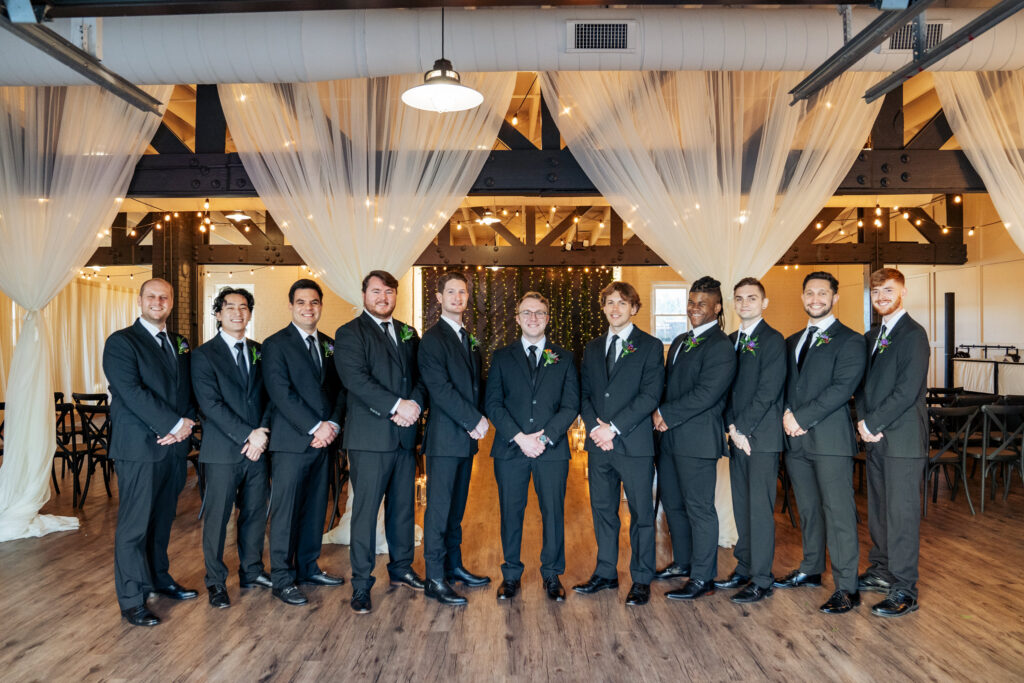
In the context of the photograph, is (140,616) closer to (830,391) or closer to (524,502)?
(524,502)

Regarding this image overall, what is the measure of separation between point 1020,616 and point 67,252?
6.36 metres

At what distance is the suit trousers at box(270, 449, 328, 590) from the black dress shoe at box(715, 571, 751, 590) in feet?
7.44

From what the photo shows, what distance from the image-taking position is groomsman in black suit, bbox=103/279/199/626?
3.28 meters

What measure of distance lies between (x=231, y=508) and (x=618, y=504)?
2.07m

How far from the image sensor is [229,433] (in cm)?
341

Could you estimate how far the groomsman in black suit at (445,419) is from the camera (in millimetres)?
3455

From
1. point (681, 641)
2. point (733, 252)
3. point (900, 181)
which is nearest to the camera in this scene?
point (681, 641)

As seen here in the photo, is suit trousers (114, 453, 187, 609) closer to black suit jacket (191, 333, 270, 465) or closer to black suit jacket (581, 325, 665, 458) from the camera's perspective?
black suit jacket (191, 333, 270, 465)

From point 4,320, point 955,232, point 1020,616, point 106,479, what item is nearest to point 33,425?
point 106,479

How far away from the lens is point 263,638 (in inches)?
121

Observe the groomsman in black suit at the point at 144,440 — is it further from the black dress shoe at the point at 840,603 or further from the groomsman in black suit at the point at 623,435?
the black dress shoe at the point at 840,603

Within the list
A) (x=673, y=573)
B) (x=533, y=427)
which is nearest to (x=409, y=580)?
(x=533, y=427)

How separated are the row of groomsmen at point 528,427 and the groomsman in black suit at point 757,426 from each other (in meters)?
0.01

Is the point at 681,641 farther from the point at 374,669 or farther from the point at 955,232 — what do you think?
the point at 955,232
